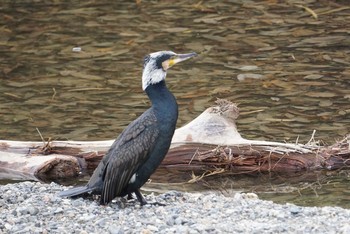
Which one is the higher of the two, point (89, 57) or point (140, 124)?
point (140, 124)

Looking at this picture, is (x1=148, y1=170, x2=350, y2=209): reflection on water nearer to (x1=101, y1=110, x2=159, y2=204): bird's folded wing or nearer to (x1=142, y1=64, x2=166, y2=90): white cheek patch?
(x1=101, y1=110, x2=159, y2=204): bird's folded wing

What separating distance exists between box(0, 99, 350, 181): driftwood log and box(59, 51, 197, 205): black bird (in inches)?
59.1

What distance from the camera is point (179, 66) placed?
1322 cm

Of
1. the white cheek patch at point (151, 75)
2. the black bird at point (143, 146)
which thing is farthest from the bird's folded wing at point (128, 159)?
the white cheek patch at point (151, 75)

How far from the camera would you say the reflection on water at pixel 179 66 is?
1116cm

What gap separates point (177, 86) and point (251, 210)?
5082 millimetres

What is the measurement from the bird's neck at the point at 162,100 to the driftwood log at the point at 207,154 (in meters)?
1.50

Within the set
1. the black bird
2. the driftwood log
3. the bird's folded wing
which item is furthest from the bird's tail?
the driftwood log

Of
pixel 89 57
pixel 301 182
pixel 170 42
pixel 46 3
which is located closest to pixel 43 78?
pixel 89 57

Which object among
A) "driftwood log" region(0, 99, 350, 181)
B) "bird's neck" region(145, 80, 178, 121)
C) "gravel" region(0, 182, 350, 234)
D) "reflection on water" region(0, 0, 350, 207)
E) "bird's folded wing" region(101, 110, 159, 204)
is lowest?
"reflection on water" region(0, 0, 350, 207)

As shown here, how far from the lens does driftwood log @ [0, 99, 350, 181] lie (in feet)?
30.1

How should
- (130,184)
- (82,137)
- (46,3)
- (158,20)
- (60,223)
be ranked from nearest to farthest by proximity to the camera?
(60,223), (130,184), (82,137), (158,20), (46,3)

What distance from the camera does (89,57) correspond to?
1353cm

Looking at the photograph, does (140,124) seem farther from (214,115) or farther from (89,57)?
(89,57)
